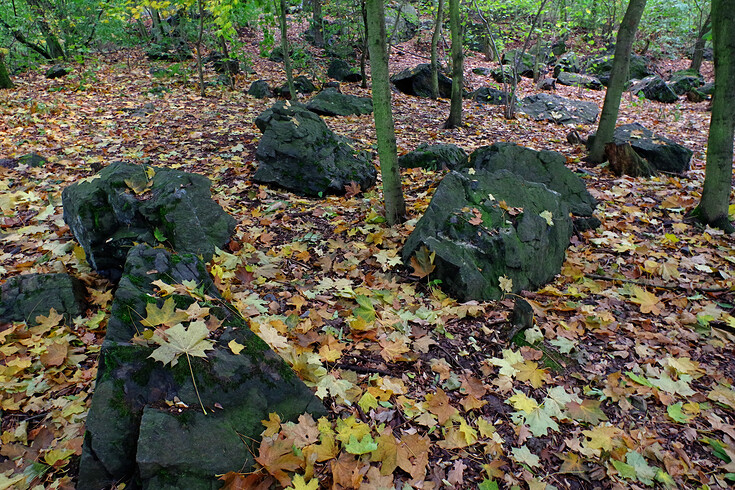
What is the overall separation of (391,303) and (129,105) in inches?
342

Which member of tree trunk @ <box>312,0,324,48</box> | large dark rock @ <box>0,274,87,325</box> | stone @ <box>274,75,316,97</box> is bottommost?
large dark rock @ <box>0,274,87,325</box>

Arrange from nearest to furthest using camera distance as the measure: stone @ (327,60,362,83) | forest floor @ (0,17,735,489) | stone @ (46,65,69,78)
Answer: forest floor @ (0,17,735,489), stone @ (46,65,69,78), stone @ (327,60,362,83)

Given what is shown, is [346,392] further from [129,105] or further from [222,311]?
[129,105]

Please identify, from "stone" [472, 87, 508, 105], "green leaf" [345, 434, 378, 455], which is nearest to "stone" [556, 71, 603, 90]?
"stone" [472, 87, 508, 105]

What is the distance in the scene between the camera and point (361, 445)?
2184 mm

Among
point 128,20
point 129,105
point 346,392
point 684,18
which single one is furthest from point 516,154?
point 684,18

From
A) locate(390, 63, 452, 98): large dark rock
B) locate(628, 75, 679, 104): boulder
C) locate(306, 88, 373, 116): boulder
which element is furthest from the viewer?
locate(628, 75, 679, 104): boulder

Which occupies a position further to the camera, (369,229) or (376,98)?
(369,229)

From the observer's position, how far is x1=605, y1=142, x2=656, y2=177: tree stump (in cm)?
675

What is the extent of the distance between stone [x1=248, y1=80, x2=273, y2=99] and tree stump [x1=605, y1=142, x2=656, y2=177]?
27.5 feet

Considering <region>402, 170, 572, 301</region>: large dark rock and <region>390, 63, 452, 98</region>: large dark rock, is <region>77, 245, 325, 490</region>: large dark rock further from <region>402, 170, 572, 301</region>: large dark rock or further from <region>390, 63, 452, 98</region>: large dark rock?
<region>390, 63, 452, 98</region>: large dark rock

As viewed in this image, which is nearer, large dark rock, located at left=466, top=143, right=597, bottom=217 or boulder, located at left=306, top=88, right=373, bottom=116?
large dark rock, located at left=466, top=143, right=597, bottom=217

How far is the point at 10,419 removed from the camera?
2295mm

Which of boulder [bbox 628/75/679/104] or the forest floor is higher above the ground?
boulder [bbox 628/75/679/104]
